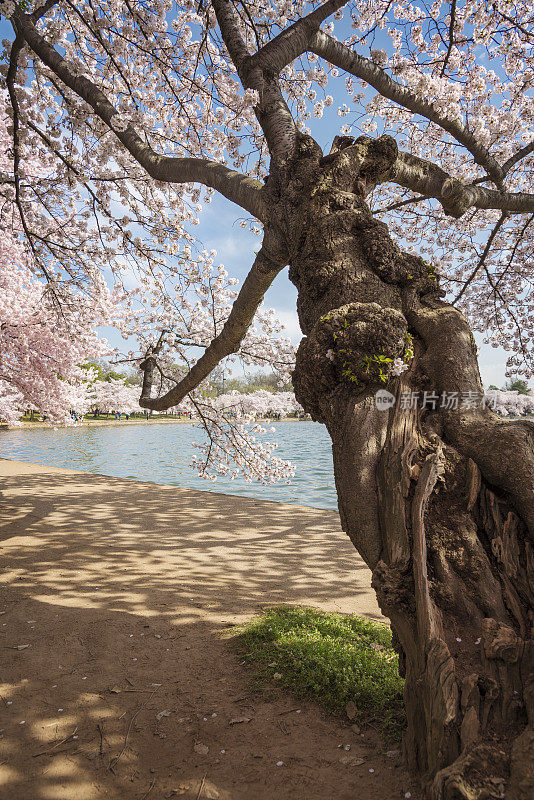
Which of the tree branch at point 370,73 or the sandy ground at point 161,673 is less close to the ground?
the tree branch at point 370,73

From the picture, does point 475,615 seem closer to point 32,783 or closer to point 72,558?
point 32,783

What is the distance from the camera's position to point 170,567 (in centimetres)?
514

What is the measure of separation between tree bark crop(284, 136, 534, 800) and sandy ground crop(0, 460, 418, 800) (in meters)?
0.48

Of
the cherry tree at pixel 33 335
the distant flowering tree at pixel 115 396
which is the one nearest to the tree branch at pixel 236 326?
the cherry tree at pixel 33 335

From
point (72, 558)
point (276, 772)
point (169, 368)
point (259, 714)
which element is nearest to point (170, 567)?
point (72, 558)

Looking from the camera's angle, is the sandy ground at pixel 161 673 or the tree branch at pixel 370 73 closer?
the sandy ground at pixel 161 673

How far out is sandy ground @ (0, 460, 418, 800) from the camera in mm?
1804

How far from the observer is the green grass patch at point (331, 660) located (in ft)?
7.33

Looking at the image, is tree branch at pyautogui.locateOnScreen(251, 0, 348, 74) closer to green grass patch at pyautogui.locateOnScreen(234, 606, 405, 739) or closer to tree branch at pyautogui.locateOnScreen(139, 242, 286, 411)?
tree branch at pyautogui.locateOnScreen(139, 242, 286, 411)

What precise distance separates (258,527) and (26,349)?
254 inches

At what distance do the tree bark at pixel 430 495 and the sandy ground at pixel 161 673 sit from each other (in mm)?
477

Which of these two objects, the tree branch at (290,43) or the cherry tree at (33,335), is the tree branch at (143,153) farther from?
the cherry tree at (33,335)

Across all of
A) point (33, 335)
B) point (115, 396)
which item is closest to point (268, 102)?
point (33, 335)

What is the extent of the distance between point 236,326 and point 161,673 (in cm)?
290
